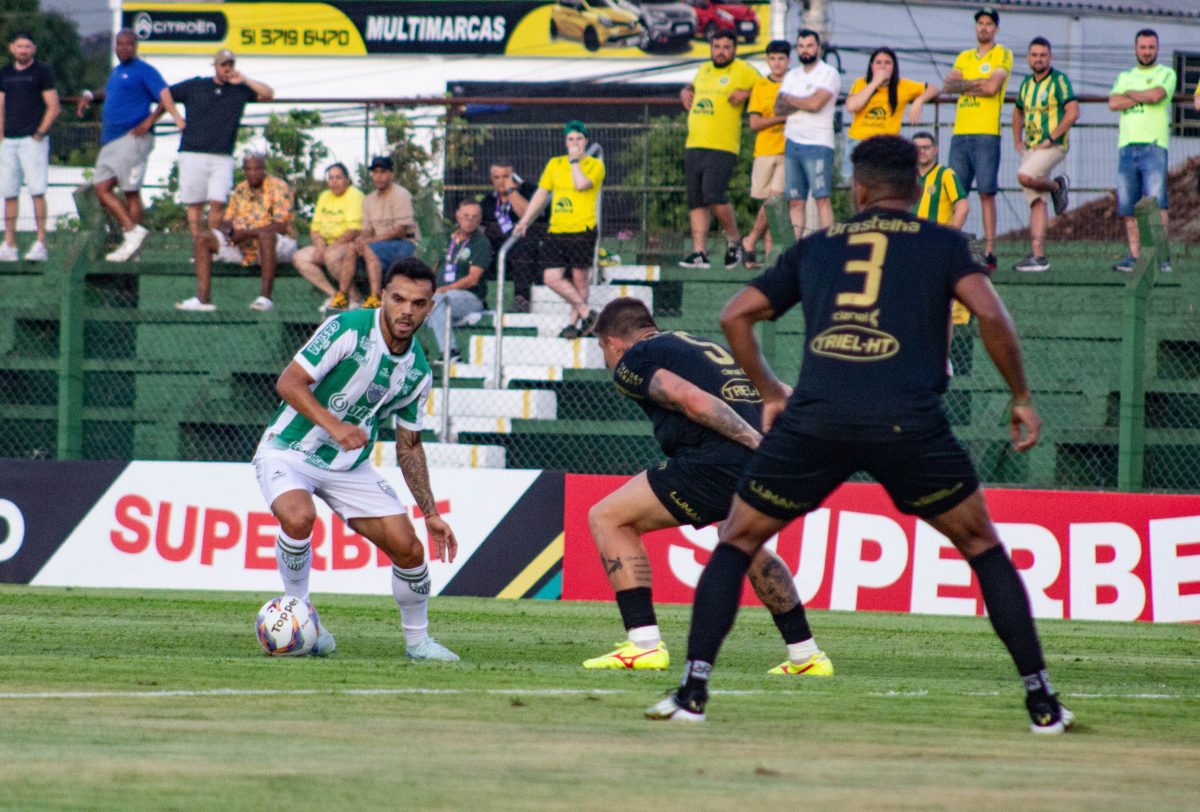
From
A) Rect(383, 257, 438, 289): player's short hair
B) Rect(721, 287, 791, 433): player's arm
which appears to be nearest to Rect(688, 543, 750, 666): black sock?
Rect(721, 287, 791, 433): player's arm

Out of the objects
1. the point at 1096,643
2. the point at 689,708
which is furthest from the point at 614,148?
the point at 689,708

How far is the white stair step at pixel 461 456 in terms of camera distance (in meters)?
16.0

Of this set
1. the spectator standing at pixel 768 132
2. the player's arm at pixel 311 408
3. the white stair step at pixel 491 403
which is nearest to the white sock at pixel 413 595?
the player's arm at pixel 311 408

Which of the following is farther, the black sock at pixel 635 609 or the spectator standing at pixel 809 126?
the spectator standing at pixel 809 126

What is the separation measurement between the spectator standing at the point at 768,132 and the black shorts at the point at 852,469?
1041 cm

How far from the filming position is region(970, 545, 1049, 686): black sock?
19.8ft

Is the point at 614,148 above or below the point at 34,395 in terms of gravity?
above

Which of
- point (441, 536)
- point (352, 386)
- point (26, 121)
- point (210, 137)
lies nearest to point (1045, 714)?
point (441, 536)

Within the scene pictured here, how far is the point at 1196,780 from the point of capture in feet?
16.8

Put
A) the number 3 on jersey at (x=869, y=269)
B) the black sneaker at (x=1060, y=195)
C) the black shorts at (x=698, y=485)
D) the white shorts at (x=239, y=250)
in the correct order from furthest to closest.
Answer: the white shorts at (x=239, y=250)
the black sneaker at (x=1060, y=195)
the black shorts at (x=698, y=485)
the number 3 on jersey at (x=869, y=269)

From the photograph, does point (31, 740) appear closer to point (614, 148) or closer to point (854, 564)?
point (854, 564)

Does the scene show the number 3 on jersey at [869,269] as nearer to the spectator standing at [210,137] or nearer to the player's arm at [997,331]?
the player's arm at [997,331]

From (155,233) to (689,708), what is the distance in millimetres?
14719

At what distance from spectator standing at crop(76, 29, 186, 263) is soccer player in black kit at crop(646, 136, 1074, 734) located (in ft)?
44.4
